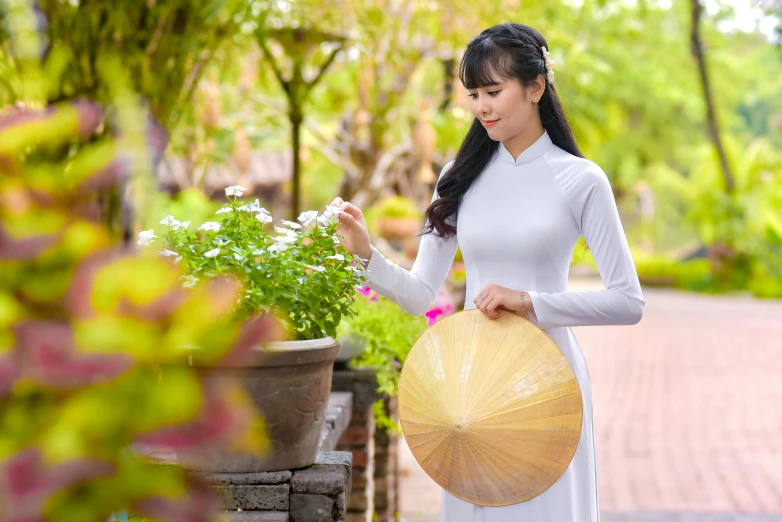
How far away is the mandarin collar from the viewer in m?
2.18

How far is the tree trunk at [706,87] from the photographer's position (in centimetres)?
1614

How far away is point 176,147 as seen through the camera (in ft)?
28.7

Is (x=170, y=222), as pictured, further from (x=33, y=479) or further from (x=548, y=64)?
(x=33, y=479)

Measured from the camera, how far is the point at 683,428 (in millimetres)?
7023

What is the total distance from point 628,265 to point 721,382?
7575 millimetres

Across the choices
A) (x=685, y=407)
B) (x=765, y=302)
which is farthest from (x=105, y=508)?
(x=765, y=302)

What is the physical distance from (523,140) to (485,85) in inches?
7.1

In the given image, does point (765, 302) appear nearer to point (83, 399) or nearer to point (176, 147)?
point (176, 147)

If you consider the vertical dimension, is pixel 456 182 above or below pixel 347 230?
above

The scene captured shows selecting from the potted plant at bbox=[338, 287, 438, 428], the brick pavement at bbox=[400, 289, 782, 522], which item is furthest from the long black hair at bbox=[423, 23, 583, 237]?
the brick pavement at bbox=[400, 289, 782, 522]

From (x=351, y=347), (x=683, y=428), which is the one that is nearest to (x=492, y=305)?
(x=351, y=347)

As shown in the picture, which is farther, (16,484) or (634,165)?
(634,165)

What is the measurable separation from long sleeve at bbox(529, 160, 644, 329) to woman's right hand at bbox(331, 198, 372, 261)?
0.41 metres

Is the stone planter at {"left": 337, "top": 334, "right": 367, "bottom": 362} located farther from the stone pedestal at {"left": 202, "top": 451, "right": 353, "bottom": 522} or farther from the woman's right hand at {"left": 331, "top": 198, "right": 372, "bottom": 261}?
the stone pedestal at {"left": 202, "top": 451, "right": 353, "bottom": 522}
